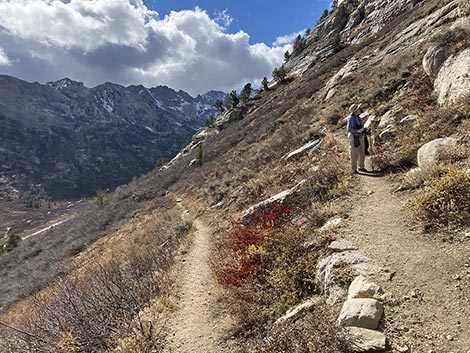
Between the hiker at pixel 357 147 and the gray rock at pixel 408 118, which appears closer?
the hiker at pixel 357 147

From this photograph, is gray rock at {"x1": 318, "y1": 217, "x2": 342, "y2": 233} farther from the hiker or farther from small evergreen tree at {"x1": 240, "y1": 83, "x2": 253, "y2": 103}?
small evergreen tree at {"x1": 240, "y1": 83, "x2": 253, "y2": 103}

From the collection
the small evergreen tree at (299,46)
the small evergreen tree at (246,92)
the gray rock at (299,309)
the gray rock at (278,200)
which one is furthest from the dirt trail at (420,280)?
the small evergreen tree at (299,46)

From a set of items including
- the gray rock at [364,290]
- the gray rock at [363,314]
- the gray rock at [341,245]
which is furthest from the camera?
the gray rock at [341,245]

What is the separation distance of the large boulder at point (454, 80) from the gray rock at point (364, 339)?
27.0 ft

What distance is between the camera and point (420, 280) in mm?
4902

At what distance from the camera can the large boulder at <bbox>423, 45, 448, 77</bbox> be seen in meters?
12.7

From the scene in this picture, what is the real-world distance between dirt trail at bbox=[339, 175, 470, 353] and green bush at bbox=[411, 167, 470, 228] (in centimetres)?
31

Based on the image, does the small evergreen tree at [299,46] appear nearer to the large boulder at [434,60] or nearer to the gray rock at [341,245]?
the large boulder at [434,60]

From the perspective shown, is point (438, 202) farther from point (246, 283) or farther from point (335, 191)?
point (246, 283)

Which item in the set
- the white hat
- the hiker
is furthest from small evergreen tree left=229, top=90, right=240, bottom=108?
the hiker

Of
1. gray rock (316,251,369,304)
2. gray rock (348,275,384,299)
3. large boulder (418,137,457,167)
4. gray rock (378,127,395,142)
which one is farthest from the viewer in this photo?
gray rock (378,127,395,142)

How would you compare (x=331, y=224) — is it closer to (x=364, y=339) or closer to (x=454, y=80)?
(x=364, y=339)

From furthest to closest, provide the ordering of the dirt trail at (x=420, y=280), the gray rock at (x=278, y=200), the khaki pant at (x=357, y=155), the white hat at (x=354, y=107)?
1. the white hat at (x=354, y=107)
2. the khaki pant at (x=357, y=155)
3. the gray rock at (x=278, y=200)
4. the dirt trail at (x=420, y=280)

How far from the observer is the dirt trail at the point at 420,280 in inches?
158
